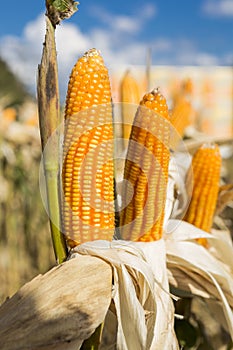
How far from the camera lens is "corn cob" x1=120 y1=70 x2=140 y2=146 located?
4.77ft

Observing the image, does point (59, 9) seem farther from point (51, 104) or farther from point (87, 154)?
point (87, 154)

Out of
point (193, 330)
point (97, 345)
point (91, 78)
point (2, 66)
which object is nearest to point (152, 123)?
point (91, 78)

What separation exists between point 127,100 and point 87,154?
0.55 m

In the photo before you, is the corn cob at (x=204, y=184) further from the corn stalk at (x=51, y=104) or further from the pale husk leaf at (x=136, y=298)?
the corn stalk at (x=51, y=104)

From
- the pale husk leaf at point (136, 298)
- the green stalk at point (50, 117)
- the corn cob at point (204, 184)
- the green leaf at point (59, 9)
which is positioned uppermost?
the green leaf at point (59, 9)

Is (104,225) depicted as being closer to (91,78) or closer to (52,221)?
(52,221)

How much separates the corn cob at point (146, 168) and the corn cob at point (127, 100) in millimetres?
355

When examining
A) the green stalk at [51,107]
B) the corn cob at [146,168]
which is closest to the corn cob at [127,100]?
the corn cob at [146,168]

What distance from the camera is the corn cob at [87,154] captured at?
101 centimetres

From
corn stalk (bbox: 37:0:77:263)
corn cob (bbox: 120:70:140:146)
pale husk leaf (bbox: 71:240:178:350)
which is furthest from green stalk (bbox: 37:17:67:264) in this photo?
corn cob (bbox: 120:70:140:146)

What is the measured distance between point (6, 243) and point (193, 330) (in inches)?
124

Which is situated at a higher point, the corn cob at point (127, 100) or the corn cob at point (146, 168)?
the corn cob at point (127, 100)

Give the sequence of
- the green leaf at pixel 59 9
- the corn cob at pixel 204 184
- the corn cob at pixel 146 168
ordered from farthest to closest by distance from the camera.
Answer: the corn cob at pixel 204 184 → the corn cob at pixel 146 168 → the green leaf at pixel 59 9

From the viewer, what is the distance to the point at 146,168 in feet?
3.55
